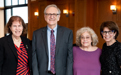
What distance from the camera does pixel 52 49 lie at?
2549 mm

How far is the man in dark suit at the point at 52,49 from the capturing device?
8.30 feet

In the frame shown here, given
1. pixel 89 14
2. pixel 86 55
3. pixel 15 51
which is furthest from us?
pixel 89 14

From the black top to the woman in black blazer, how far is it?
3.91ft

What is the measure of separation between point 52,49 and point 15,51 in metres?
0.56

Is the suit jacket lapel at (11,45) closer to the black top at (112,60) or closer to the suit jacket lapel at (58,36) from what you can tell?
the suit jacket lapel at (58,36)

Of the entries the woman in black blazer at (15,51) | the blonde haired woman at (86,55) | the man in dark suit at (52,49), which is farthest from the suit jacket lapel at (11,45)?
the blonde haired woman at (86,55)

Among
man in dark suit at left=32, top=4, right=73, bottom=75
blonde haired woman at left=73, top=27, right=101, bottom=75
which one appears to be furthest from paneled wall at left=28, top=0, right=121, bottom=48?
man in dark suit at left=32, top=4, right=73, bottom=75

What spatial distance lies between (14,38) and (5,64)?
426mm

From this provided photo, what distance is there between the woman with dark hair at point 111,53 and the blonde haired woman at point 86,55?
0.13m

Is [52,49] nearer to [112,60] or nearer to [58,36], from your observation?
[58,36]

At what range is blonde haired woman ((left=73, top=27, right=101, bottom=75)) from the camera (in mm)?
2644

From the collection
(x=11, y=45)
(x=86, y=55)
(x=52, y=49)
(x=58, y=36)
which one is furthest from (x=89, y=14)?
(x=11, y=45)

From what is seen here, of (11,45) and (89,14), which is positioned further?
(89,14)

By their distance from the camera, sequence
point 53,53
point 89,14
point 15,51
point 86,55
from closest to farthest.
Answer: point 15,51, point 53,53, point 86,55, point 89,14
